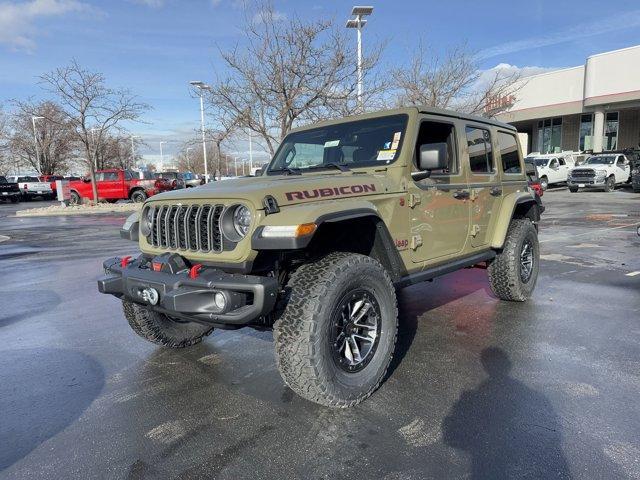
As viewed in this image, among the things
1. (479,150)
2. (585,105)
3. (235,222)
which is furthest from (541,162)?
(235,222)

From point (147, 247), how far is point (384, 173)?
1886 millimetres

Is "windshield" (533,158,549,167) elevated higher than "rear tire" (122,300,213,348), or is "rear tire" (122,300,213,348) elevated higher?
"windshield" (533,158,549,167)

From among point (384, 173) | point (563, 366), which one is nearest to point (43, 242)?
point (384, 173)

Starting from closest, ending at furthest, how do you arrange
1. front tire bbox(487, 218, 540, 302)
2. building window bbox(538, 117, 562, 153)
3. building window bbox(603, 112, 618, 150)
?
front tire bbox(487, 218, 540, 302) → building window bbox(603, 112, 618, 150) → building window bbox(538, 117, 562, 153)

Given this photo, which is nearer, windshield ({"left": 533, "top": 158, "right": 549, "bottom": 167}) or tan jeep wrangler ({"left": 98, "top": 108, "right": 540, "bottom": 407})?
tan jeep wrangler ({"left": 98, "top": 108, "right": 540, "bottom": 407})

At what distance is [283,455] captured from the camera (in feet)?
8.58

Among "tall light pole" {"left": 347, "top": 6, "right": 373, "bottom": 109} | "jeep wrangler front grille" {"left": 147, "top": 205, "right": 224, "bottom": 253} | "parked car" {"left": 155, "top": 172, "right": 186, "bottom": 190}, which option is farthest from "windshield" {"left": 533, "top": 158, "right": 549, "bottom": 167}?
"jeep wrangler front grille" {"left": 147, "top": 205, "right": 224, "bottom": 253}

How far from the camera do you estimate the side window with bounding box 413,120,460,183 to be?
4.06 metres

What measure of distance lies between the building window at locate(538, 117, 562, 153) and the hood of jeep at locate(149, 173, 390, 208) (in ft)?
126

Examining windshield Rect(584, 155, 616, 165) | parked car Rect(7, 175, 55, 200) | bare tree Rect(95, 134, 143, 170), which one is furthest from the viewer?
bare tree Rect(95, 134, 143, 170)

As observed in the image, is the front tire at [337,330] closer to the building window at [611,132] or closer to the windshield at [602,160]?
the windshield at [602,160]

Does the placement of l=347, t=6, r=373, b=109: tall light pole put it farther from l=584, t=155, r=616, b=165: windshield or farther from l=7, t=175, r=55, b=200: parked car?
l=7, t=175, r=55, b=200: parked car

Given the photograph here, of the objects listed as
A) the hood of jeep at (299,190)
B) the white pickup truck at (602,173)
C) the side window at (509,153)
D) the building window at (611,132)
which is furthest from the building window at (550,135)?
the hood of jeep at (299,190)

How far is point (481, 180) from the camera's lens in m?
4.70
